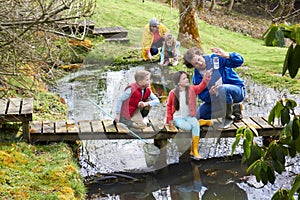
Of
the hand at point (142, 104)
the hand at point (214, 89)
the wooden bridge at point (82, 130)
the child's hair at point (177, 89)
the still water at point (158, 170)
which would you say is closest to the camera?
the still water at point (158, 170)

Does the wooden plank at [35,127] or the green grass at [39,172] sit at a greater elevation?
the wooden plank at [35,127]

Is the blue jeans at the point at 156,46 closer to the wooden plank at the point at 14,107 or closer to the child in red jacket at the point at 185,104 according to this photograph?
the child in red jacket at the point at 185,104

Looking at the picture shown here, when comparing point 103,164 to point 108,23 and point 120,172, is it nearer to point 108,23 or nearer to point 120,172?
point 120,172

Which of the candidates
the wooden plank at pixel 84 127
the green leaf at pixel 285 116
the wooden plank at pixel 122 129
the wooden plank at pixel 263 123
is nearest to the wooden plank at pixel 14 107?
the wooden plank at pixel 84 127

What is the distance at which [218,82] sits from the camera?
6164 millimetres

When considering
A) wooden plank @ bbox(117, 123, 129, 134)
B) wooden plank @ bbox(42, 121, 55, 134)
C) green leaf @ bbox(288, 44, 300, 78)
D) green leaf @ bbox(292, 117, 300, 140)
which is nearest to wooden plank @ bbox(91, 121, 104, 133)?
wooden plank @ bbox(117, 123, 129, 134)

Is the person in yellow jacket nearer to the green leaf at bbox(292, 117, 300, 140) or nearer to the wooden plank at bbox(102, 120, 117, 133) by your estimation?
the wooden plank at bbox(102, 120, 117, 133)

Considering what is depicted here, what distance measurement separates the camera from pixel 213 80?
615 centimetres

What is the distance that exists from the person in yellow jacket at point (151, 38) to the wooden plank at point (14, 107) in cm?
205

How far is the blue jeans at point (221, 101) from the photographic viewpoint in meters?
6.19

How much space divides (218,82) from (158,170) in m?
1.34

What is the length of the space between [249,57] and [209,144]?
7184 mm

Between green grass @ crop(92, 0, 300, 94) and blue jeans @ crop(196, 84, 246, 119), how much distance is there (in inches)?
71.9

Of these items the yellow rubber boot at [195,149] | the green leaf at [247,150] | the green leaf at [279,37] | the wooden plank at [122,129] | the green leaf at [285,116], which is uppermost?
the green leaf at [279,37]
